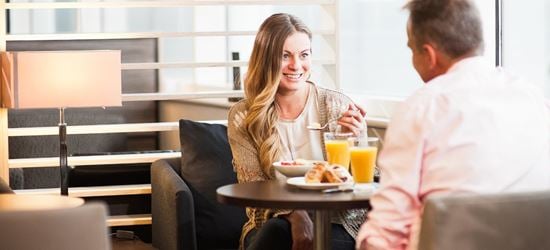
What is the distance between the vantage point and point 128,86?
699 centimetres

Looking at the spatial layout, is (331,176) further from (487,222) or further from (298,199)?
(487,222)

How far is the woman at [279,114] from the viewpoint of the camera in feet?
12.1

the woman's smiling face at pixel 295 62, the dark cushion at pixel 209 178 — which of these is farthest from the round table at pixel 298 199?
the dark cushion at pixel 209 178

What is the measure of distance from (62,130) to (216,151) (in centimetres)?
62

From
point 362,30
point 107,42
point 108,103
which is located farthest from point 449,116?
point 107,42

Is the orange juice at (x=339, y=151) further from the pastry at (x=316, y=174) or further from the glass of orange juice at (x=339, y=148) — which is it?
the pastry at (x=316, y=174)

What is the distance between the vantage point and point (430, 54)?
2.66 m

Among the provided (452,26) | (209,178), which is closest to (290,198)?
(452,26)

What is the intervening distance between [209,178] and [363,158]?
1.30m

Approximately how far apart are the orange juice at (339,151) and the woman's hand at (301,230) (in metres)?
0.37

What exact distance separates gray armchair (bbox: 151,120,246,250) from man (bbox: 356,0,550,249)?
1.50m

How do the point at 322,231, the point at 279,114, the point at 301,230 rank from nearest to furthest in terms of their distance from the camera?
the point at 322,231 < the point at 301,230 < the point at 279,114

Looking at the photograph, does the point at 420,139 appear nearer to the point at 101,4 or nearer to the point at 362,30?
the point at 101,4

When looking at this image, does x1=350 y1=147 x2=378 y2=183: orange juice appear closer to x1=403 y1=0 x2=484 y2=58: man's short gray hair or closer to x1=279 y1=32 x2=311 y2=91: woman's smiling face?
x1=403 y1=0 x2=484 y2=58: man's short gray hair
